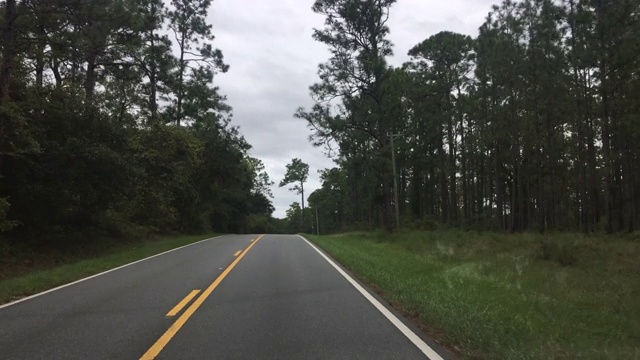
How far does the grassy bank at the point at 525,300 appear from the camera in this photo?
5.76 meters

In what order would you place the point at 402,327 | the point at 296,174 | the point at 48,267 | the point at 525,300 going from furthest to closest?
1. the point at 296,174
2. the point at 48,267
3. the point at 525,300
4. the point at 402,327

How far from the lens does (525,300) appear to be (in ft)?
28.9

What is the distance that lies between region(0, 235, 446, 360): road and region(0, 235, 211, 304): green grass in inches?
29.2

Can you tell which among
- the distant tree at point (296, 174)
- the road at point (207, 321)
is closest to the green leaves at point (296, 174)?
the distant tree at point (296, 174)

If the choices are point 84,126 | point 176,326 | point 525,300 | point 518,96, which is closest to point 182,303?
point 176,326

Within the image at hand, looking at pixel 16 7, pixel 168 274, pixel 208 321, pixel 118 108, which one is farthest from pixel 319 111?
pixel 208 321

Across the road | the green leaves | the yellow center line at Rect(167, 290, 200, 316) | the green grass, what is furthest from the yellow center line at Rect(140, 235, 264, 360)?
the green leaves

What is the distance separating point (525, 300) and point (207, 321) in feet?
18.5

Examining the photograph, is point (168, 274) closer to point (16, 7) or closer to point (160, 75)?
point (16, 7)

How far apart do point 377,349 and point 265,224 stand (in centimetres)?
8135

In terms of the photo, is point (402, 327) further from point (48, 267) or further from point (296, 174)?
point (296, 174)

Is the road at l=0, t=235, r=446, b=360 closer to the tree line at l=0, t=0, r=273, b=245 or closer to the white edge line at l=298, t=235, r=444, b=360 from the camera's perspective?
the white edge line at l=298, t=235, r=444, b=360

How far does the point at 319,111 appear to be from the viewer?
34.8 m

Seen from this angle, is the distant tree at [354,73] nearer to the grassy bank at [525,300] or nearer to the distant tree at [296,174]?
the grassy bank at [525,300]
